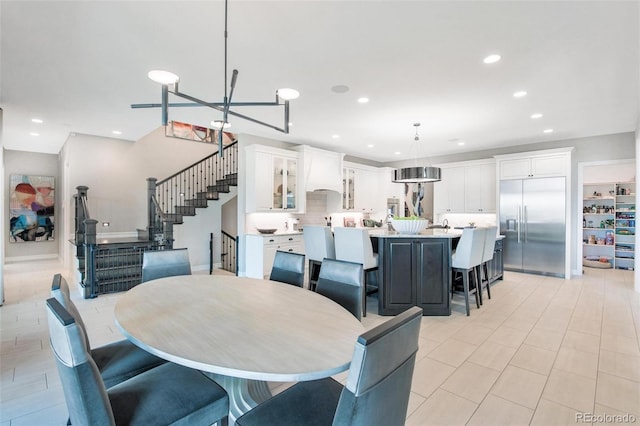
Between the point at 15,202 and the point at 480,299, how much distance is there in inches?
402

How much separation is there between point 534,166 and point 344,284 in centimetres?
600

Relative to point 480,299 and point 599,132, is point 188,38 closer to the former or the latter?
point 480,299

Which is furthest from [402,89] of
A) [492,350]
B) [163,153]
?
[163,153]

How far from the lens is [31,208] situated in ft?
25.2

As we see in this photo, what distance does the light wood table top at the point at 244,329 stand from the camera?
116cm

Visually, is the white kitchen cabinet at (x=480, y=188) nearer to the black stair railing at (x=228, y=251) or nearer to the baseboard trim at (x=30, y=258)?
the black stair railing at (x=228, y=251)

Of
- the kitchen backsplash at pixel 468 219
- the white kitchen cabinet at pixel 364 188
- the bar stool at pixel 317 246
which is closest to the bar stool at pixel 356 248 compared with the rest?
the bar stool at pixel 317 246

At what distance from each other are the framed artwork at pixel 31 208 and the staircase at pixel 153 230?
10.5ft

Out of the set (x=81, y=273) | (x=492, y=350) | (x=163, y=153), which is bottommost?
(x=492, y=350)

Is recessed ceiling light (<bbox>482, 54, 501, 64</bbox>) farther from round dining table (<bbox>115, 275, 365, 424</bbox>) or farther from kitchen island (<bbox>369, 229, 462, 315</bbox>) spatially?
round dining table (<bbox>115, 275, 365, 424</bbox>)

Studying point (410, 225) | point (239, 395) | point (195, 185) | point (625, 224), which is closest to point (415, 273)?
point (410, 225)

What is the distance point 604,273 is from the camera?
641 cm

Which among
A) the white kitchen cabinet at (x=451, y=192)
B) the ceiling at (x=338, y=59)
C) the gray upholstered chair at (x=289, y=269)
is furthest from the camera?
the white kitchen cabinet at (x=451, y=192)

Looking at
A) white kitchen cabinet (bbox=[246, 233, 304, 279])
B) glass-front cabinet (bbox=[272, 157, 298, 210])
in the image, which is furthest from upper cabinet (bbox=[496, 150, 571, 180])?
white kitchen cabinet (bbox=[246, 233, 304, 279])
